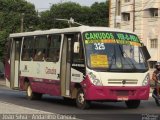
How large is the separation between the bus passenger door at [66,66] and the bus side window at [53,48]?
47cm

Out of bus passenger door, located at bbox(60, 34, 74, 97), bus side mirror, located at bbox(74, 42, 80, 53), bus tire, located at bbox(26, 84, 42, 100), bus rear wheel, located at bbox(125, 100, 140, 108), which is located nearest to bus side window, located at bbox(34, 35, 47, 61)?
bus tire, located at bbox(26, 84, 42, 100)

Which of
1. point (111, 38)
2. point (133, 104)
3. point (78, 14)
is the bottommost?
point (133, 104)

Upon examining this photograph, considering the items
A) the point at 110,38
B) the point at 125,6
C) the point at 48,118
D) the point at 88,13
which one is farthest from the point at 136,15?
the point at 48,118

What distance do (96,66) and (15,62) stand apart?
7.83 meters

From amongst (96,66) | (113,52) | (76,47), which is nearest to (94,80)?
(96,66)

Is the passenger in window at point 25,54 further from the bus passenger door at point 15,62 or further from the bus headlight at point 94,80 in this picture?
the bus headlight at point 94,80

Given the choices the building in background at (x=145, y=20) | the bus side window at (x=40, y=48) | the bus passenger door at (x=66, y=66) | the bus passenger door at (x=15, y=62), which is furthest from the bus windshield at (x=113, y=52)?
the building in background at (x=145, y=20)

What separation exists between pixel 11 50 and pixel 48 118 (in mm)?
11625

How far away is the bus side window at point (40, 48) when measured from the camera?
72.5ft

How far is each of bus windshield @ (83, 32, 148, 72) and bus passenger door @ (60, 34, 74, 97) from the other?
1.26m

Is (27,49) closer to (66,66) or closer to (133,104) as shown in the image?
(66,66)

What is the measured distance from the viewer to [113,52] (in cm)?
1864

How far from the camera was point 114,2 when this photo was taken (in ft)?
193

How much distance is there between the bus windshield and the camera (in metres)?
18.3
